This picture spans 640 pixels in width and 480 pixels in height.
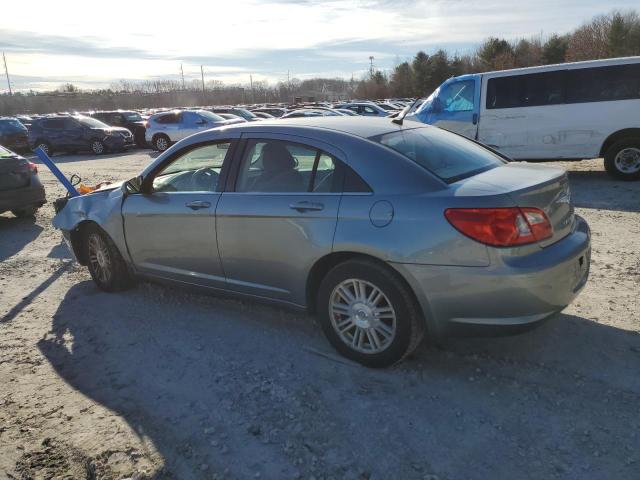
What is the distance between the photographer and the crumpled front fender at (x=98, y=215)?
4777 millimetres

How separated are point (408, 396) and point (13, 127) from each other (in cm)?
2304

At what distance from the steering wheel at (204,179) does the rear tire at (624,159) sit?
26.7 feet

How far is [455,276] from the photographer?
301 cm

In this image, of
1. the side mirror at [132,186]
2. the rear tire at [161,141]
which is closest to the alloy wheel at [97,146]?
the rear tire at [161,141]

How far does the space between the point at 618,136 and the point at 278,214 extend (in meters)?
8.25

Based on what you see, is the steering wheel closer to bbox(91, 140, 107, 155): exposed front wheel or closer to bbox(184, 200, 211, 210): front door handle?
bbox(184, 200, 211, 210): front door handle

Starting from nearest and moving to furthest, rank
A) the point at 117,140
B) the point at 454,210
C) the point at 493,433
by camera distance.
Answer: the point at 493,433, the point at 454,210, the point at 117,140

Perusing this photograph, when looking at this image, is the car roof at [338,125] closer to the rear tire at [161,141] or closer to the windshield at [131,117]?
the rear tire at [161,141]

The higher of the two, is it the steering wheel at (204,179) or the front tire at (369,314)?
the steering wheel at (204,179)

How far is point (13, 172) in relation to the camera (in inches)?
330

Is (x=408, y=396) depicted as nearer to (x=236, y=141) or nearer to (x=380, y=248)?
(x=380, y=248)

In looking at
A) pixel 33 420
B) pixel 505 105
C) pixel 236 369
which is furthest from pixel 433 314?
pixel 505 105

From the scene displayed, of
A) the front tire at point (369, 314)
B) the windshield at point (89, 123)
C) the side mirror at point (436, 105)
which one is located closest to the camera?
the front tire at point (369, 314)

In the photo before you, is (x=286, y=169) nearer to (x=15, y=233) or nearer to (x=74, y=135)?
(x=15, y=233)
